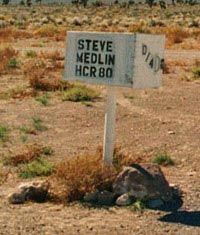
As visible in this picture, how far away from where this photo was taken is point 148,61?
1038 centimetres

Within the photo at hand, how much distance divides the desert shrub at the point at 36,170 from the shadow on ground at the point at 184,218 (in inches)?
101

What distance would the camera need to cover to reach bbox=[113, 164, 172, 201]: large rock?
31.8 feet

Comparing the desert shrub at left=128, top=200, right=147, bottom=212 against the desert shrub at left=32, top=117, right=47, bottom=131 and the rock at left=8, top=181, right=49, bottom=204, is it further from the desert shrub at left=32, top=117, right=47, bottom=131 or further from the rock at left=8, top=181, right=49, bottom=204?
the desert shrub at left=32, top=117, right=47, bottom=131

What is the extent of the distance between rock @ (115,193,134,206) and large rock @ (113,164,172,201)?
0.05 m

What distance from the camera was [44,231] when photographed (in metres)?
8.76

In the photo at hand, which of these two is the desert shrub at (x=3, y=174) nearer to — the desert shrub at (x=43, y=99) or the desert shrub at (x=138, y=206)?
the desert shrub at (x=138, y=206)

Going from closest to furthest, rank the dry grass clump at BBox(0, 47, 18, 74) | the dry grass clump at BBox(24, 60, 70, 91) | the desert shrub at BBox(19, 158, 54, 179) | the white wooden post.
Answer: the white wooden post
the desert shrub at BBox(19, 158, 54, 179)
the dry grass clump at BBox(24, 60, 70, 91)
the dry grass clump at BBox(0, 47, 18, 74)

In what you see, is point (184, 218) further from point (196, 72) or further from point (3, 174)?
point (196, 72)

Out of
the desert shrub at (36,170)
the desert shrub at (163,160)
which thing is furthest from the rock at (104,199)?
the desert shrub at (163,160)

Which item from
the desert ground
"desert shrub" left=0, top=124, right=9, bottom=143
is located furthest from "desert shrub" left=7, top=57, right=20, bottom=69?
"desert shrub" left=0, top=124, right=9, bottom=143

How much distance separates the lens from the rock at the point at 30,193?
992 cm

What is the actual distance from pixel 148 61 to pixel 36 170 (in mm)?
2446

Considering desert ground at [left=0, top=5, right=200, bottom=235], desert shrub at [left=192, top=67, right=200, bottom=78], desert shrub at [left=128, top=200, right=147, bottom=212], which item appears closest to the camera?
desert ground at [left=0, top=5, right=200, bottom=235]

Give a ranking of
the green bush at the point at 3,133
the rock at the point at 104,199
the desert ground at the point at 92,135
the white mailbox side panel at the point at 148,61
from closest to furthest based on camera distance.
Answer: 1. the desert ground at the point at 92,135
2. the rock at the point at 104,199
3. the white mailbox side panel at the point at 148,61
4. the green bush at the point at 3,133
